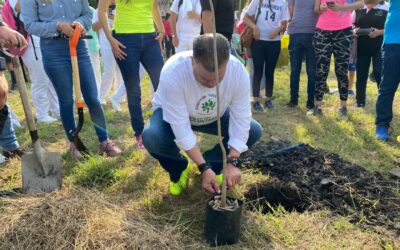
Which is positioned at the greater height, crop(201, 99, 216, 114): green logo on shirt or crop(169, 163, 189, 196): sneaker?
crop(201, 99, 216, 114): green logo on shirt

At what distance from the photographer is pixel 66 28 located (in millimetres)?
3352

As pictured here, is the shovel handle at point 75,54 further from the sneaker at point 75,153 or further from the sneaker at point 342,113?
the sneaker at point 342,113

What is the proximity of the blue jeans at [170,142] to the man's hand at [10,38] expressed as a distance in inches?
44.2

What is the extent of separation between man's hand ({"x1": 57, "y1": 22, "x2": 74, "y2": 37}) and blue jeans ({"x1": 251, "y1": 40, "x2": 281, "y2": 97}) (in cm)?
290

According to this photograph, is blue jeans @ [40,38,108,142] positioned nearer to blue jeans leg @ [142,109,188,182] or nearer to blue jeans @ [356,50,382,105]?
blue jeans leg @ [142,109,188,182]

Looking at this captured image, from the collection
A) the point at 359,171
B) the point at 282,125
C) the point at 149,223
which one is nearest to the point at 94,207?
the point at 149,223

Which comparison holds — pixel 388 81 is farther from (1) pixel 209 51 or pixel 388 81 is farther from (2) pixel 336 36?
(1) pixel 209 51

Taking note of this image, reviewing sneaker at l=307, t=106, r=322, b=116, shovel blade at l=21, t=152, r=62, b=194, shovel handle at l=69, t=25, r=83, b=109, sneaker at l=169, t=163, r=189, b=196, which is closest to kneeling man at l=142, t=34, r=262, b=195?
sneaker at l=169, t=163, r=189, b=196

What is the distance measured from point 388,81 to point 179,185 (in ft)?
8.99

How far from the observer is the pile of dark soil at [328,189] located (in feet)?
9.11

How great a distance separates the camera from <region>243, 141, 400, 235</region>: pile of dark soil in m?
2.78

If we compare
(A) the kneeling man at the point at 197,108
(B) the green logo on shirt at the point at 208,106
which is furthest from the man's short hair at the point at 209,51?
(B) the green logo on shirt at the point at 208,106

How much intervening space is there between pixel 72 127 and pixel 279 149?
2119 mm

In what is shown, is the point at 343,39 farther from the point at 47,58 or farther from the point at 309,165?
the point at 47,58
